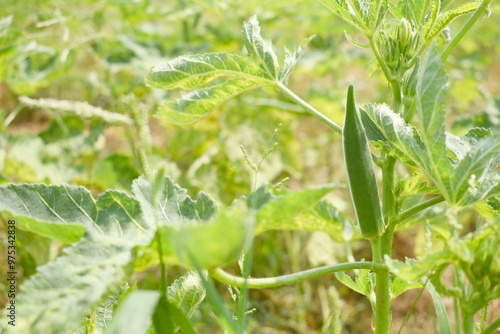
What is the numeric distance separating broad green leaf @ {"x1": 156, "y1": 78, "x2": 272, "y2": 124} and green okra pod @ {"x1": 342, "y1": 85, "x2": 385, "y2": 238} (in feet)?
0.72

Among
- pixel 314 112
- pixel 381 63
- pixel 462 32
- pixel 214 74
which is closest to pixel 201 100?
pixel 214 74

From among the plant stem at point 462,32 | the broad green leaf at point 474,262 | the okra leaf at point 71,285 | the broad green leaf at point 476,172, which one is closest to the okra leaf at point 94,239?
the okra leaf at point 71,285

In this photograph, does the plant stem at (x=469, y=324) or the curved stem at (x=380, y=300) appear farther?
Result: the curved stem at (x=380, y=300)

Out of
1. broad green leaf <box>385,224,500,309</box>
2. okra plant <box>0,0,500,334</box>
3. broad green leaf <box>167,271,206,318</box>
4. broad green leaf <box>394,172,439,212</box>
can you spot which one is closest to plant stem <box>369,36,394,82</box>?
okra plant <box>0,0,500,334</box>

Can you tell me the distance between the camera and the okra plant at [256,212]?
0.45 meters

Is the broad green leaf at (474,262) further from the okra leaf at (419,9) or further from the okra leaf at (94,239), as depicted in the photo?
the okra leaf at (419,9)

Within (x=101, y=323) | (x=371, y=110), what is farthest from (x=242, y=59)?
(x=101, y=323)

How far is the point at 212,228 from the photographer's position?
406mm

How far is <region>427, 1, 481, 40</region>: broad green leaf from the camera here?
2.18 ft

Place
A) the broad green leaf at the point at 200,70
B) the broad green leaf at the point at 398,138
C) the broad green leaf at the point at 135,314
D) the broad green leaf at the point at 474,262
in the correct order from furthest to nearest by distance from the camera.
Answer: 1. the broad green leaf at the point at 200,70
2. the broad green leaf at the point at 398,138
3. the broad green leaf at the point at 474,262
4. the broad green leaf at the point at 135,314

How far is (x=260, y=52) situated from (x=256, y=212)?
1.25 feet

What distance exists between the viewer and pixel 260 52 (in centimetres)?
77

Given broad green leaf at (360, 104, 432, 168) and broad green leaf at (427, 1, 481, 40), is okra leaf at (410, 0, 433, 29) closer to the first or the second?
broad green leaf at (427, 1, 481, 40)

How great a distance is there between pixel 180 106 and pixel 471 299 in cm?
53
